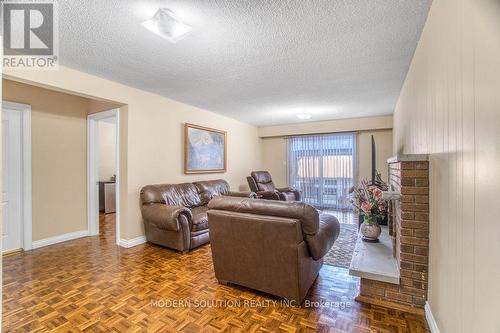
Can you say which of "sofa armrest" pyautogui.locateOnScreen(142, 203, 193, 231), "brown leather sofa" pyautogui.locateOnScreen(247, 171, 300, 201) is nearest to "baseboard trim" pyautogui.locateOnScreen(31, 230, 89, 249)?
"sofa armrest" pyautogui.locateOnScreen(142, 203, 193, 231)

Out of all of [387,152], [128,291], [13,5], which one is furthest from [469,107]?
[387,152]

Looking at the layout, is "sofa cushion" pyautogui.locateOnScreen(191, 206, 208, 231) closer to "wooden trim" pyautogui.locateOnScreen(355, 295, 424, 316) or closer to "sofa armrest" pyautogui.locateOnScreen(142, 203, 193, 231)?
"sofa armrest" pyautogui.locateOnScreen(142, 203, 193, 231)

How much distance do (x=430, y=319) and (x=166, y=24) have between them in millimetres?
2929

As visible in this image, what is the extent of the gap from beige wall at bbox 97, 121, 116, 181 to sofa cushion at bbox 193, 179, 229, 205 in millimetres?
3613

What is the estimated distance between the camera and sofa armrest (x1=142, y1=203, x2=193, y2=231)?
10.2 feet

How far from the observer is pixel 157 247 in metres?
3.47

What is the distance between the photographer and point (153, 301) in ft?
6.80

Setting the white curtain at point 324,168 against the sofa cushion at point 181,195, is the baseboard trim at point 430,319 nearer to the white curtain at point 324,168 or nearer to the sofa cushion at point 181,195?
the sofa cushion at point 181,195

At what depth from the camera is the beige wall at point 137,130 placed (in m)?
2.87

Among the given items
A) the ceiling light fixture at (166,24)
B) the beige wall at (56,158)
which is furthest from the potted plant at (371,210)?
the beige wall at (56,158)

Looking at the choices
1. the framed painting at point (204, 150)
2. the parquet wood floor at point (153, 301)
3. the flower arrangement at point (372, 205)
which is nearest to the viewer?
the parquet wood floor at point (153, 301)

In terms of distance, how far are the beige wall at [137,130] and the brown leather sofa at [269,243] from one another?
184 cm

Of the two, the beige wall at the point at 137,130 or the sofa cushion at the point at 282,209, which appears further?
the beige wall at the point at 137,130

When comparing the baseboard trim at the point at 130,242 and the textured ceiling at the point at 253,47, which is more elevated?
the textured ceiling at the point at 253,47
